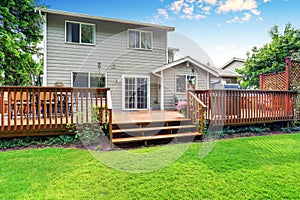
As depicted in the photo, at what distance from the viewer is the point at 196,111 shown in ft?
18.2

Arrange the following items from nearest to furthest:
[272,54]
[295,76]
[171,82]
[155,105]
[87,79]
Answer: [295,76], [87,79], [171,82], [155,105], [272,54]

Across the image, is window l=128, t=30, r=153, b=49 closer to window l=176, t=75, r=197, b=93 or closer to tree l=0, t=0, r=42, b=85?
window l=176, t=75, r=197, b=93

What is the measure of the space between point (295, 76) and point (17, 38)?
14630 mm

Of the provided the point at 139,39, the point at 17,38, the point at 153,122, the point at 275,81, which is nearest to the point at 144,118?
the point at 153,122

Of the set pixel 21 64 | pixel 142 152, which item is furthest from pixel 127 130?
pixel 21 64

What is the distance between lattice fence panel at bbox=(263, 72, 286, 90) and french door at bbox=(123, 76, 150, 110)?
18.9 feet

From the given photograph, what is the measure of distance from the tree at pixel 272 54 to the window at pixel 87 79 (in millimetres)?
11588

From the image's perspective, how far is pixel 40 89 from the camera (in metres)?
4.48

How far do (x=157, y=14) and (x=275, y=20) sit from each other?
409 inches

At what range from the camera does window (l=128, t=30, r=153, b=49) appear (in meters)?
9.38

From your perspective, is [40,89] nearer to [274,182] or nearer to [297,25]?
[274,182]

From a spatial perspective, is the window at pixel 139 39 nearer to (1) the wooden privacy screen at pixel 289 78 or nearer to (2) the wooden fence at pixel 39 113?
(2) the wooden fence at pixel 39 113

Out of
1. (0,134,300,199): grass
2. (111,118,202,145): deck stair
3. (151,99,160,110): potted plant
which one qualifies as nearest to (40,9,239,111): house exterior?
(151,99,160,110): potted plant

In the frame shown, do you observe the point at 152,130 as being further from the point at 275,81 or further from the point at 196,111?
the point at 275,81
